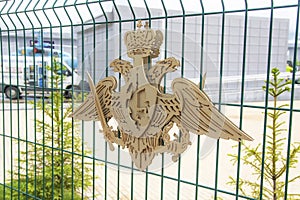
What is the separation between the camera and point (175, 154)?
1.78 m

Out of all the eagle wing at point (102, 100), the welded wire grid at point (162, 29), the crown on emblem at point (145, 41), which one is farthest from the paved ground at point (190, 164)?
the crown on emblem at point (145, 41)

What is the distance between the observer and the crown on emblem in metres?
1.77

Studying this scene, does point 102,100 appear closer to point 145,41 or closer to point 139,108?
point 139,108

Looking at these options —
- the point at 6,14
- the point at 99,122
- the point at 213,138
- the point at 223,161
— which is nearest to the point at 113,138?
the point at 99,122

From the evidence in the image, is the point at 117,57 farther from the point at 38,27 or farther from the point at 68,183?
the point at 68,183

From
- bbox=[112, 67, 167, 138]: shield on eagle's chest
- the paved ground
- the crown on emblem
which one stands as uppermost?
the crown on emblem

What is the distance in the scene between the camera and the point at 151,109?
1.79 meters

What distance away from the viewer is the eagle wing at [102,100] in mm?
1963

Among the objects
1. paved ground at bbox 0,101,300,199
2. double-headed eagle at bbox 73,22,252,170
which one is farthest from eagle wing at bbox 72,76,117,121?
paved ground at bbox 0,101,300,199

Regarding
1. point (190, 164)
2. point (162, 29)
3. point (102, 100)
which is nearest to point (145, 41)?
point (162, 29)

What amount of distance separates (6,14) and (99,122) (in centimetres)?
130

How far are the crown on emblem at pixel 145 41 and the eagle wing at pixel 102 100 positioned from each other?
0.74ft

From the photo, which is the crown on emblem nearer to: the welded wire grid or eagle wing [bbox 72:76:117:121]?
the welded wire grid

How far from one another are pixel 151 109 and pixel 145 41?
337 mm
